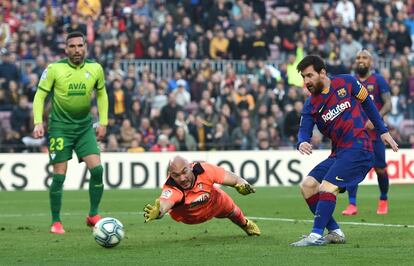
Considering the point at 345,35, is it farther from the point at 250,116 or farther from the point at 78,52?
the point at 78,52

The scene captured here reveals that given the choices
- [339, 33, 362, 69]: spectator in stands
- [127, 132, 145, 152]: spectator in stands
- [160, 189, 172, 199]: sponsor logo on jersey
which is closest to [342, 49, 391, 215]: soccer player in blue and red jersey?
[160, 189, 172, 199]: sponsor logo on jersey

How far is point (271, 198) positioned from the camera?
21.0m

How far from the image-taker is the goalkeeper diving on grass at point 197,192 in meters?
11.2

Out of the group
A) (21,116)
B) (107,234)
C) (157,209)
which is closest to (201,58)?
(21,116)

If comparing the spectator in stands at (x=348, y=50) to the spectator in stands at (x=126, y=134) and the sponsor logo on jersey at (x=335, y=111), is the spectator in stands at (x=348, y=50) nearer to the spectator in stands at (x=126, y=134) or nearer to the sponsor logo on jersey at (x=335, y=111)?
Answer: the spectator in stands at (x=126, y=134)

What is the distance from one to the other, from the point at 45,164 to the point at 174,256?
14.9m

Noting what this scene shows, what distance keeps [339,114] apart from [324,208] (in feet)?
3.29

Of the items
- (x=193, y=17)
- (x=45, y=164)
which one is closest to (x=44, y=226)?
(x=45, y=164)

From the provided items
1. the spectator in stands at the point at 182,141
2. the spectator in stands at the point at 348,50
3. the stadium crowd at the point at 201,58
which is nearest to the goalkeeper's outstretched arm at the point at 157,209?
the stadium crowd at the point at 201,58

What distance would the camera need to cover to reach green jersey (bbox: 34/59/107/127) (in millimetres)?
13594

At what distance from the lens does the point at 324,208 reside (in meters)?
10.8

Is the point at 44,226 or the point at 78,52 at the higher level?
the point at 78,52

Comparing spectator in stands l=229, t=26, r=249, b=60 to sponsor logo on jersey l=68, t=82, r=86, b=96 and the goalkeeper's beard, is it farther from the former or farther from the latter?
sponsor logo on jersey l=68, t=82, r=86, b=96

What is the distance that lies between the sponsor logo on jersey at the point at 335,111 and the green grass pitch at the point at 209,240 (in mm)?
1315
